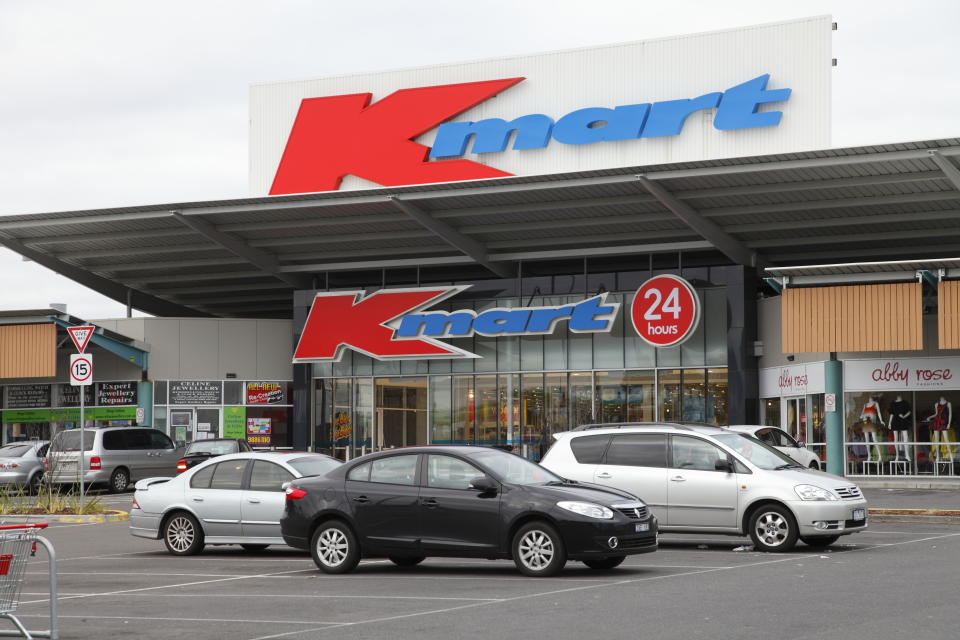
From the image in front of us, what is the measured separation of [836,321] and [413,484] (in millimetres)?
20208

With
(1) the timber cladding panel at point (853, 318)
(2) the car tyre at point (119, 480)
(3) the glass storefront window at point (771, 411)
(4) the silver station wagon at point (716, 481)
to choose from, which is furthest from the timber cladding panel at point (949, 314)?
(2) the car tyre at point (119, 480)

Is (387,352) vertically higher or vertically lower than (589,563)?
higher

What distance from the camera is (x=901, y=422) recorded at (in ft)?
104

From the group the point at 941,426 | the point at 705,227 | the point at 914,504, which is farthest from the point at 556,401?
the point at 914,504

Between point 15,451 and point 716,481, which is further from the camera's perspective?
point 15,451

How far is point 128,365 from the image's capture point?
42.3m

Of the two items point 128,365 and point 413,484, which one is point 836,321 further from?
point 128,365

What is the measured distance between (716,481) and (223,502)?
6.39 meters

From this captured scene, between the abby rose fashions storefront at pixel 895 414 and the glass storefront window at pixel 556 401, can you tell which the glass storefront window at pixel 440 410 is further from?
the abby rose fashions storefront at pixel 895 414

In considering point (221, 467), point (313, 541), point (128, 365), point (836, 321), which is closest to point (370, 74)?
point (128, 365)

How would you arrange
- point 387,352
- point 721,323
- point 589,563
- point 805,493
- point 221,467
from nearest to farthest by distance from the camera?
point 589,563 → point 805,493 → point 221,467 → point 721,323 → point 387,352

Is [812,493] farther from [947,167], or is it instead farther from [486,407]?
[486,407]

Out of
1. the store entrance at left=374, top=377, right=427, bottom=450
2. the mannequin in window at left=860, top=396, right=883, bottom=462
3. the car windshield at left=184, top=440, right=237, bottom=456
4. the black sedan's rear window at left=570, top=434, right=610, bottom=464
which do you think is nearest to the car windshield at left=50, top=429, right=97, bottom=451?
the car windshield at left=184, top=440, right=237, bottom=456

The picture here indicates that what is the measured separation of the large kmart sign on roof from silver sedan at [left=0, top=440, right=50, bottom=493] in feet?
47.0
